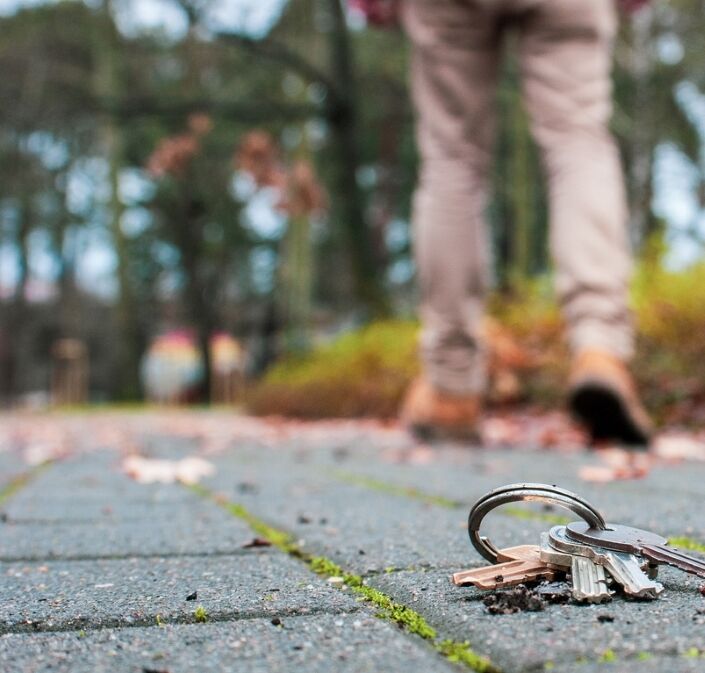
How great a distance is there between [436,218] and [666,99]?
17991mm

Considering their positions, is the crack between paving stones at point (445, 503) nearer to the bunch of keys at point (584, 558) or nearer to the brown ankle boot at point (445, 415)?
the bunch of keys at point (584, 558)

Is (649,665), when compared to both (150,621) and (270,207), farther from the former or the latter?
(270,207)

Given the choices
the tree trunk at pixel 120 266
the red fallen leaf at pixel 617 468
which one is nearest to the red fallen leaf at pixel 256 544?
the red fallen leaf at pixel 617 468

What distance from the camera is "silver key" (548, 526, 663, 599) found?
3.28 feet

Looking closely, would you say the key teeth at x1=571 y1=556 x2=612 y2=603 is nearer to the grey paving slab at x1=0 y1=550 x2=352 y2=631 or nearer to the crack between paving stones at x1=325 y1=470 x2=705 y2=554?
the grey paving slab at x1=0 y1=550 x2=352 y2=631

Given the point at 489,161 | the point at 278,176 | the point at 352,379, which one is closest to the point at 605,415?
the point at 489,161

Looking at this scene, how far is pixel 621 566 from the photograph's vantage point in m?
1.03

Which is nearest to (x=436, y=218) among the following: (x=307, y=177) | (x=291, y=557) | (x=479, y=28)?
(x=479, y=28)

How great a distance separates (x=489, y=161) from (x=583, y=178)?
36 cm

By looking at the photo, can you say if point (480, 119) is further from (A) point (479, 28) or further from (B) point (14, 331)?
(B) point (14, 331)

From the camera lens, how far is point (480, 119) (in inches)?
130

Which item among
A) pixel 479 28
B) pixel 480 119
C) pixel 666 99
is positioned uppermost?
pixel 666 99

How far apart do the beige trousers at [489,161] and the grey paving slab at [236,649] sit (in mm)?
2216

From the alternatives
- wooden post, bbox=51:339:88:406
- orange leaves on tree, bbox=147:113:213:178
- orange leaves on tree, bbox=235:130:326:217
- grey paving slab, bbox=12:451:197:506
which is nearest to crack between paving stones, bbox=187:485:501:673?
grey paving slab, bbox=12:451:197:506
